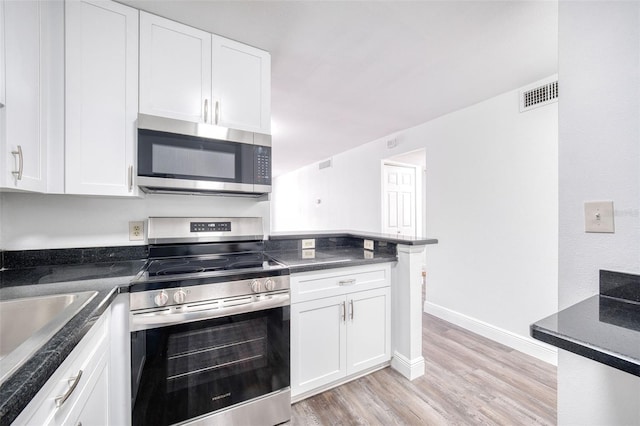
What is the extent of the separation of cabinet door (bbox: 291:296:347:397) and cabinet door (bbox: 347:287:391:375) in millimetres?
69

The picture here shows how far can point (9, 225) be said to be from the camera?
152cm

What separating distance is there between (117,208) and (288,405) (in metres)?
1.72

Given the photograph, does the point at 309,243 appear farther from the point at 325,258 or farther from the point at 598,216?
the point at 598,216

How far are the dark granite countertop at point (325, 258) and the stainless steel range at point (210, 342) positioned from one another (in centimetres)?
13

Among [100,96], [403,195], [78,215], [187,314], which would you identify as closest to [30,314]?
[187,314]

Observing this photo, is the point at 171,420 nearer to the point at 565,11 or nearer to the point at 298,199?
the point at 565,11

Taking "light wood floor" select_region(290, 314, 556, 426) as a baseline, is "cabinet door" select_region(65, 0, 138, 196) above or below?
above

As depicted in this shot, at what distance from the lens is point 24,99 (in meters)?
1.16

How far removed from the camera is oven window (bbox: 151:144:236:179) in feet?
5.08

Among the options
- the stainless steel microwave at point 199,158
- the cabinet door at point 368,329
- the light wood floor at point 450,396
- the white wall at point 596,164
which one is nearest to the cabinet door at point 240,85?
the stainless steel microwave at point 199,158

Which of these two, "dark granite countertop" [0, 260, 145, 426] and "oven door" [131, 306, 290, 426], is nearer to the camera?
"dark granite countertop" [0, 260, 145, 426]

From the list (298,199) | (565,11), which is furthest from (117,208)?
(298,199)

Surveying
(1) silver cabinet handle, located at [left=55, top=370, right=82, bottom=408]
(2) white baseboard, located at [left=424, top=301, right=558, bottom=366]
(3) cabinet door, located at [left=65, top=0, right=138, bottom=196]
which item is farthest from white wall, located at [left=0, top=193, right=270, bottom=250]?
(2) white baseboard, located at [left=424, top=301, right=558, bottom=366]

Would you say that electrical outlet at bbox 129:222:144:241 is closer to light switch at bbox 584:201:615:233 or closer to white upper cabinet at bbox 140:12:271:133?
white upper cabinet at bbox 140:12:271:133
